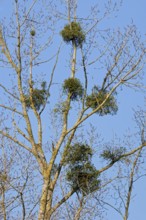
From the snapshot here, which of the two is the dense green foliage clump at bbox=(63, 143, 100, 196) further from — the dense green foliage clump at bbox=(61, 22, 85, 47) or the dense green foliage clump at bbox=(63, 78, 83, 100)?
the dense green foliage clump at bbox=(61, 22, 85, 47)

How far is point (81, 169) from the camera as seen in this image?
61.6ft

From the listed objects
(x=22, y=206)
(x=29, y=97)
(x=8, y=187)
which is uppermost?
(x=29, y=97)

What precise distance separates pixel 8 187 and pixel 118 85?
11.7ft

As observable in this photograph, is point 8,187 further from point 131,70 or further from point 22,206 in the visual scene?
point 131,70

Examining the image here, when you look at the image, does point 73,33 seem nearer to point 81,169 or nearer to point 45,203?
point 81,169

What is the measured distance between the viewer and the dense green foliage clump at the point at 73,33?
64.4ft

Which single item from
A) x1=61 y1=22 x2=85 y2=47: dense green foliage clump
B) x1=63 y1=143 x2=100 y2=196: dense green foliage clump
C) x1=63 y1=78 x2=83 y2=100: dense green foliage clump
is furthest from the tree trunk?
x1=61 y1=22 x2=85 y2=47: dense green foliage clump

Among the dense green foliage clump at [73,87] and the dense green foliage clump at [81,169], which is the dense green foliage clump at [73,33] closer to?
the dense green foliage clump at [73,87]

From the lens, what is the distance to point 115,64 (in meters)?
19.5

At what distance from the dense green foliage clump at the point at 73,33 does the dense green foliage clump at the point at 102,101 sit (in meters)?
1.33

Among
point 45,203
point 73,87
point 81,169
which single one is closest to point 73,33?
point 73,87

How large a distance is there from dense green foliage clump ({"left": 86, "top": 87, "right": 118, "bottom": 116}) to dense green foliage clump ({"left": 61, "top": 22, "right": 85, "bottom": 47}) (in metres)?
1.33

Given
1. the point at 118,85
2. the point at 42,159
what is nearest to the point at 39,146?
the point at 42,159

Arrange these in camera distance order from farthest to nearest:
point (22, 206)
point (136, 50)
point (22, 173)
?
point (136, 50), point (22, 173), point (22, 206)
